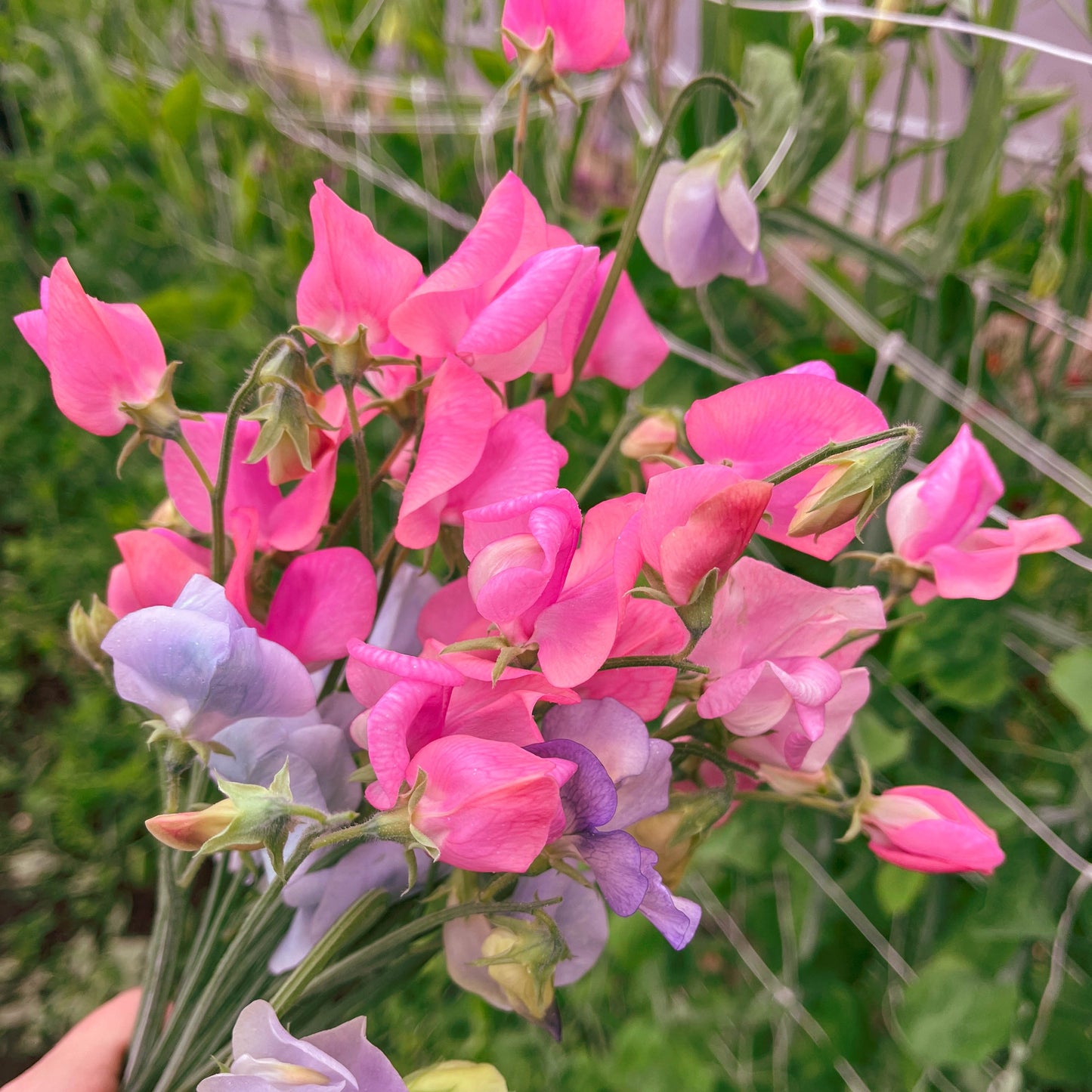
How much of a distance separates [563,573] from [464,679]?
0.05m

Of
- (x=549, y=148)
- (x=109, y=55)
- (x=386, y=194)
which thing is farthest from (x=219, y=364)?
(x=109, y=55)

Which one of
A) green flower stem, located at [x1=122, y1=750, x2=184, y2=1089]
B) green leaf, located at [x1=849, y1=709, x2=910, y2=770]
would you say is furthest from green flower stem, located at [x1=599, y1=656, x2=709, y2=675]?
green leaf, located at [x1=849, y1=709, x2=910, y2=770]

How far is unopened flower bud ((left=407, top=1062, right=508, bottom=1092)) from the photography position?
321 millimetres

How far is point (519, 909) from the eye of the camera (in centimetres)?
29

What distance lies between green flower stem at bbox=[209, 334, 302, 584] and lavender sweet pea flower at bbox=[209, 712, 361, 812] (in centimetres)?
6

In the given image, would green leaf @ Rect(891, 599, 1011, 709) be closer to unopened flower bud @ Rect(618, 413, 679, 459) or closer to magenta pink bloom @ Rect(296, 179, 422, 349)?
unopened flower bud @ Rect(618, 413, 679, 459)

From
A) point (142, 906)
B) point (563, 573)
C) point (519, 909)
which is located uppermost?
point (563, 573)

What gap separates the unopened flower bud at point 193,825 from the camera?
0.82 ft

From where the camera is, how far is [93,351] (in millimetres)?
308

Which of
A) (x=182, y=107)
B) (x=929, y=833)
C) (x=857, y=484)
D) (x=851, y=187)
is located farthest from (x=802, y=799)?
(x=182, y=107)

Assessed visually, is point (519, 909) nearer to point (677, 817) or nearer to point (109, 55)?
point (677, 817)

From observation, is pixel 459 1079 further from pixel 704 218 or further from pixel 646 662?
pixel 704 218

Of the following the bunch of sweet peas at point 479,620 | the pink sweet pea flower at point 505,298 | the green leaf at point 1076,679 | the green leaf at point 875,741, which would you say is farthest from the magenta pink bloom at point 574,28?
the green leaf at point 875,741

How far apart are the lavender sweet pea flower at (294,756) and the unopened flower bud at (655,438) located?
0.18 metres
